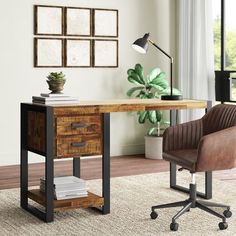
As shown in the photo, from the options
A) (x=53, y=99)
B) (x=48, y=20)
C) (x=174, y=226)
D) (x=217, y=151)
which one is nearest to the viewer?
(x=174, y=226)

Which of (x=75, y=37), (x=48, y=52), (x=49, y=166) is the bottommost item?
(x=49, y=166)

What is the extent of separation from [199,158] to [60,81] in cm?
125

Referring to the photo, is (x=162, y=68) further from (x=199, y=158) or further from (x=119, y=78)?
(x=199, y=158)

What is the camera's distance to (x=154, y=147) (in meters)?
7.01

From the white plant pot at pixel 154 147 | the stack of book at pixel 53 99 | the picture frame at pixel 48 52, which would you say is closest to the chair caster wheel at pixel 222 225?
the stack of book at pixel 53 99

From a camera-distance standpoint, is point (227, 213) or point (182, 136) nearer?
point (227, 213)

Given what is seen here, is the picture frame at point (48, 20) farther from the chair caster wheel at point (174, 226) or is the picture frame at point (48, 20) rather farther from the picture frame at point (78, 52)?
the chair caster wheel at point (174, 226)

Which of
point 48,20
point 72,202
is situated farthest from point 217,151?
point 48,20

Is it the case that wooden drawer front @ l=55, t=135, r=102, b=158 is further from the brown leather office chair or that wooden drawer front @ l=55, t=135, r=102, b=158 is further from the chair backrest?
the chair backrest

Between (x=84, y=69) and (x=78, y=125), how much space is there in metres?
2.85

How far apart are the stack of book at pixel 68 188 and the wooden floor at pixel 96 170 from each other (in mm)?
1157

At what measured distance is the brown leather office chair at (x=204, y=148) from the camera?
3.99m

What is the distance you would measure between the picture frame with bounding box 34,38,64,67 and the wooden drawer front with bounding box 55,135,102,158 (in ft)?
8.53

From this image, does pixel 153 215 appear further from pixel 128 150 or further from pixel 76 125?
pixel 128 150
